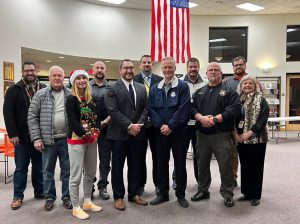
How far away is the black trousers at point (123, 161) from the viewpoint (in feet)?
10.8

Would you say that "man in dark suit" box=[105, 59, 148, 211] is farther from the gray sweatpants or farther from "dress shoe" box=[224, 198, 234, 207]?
"dress shoe" box=[224, 198, 234, 207]

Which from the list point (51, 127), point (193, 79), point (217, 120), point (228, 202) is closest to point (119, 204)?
point (51, 127)

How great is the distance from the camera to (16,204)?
131 inches

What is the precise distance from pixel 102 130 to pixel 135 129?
0.55 m

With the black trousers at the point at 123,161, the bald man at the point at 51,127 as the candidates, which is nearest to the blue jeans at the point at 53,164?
the bald man at the point at 51,127

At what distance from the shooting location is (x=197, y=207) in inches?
132

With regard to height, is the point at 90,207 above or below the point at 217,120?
below

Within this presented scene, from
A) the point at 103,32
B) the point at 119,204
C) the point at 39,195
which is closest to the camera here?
the point at 119,204

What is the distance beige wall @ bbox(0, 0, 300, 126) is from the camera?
7.64m

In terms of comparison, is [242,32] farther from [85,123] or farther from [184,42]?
[85,123]

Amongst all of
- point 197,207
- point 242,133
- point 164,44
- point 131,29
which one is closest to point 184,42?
point 164,44

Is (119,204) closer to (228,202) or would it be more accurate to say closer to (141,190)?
(141,190)

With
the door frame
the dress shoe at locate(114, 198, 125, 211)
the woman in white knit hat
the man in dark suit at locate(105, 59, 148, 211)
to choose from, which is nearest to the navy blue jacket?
Answer: the man in dark suit at locate(105, 59, 148, 211)

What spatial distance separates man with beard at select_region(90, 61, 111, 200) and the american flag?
356cm
